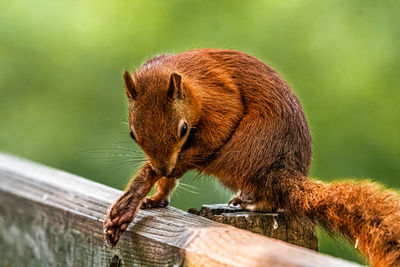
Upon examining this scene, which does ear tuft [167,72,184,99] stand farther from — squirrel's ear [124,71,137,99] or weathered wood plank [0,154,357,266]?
weathered wood plank [0,154,357,266]

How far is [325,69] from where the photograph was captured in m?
3.37

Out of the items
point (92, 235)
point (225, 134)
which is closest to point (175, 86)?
point (225, 134)

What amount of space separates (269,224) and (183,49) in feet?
5.72

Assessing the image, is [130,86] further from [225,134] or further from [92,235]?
[92,235]

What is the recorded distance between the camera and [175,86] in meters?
2.31

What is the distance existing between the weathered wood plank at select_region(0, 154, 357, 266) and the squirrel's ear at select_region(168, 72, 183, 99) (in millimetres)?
382

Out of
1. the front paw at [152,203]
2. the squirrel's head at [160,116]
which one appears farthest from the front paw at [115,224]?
the squirrel's head at [160,116]

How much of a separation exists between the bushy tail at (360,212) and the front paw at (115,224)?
0.44 m

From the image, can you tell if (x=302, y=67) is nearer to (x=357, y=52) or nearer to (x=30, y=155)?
(x=357, y=52)

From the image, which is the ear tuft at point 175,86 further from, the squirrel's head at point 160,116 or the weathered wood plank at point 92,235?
the weathered wood plank at point 92,235

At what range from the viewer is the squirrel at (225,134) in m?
2.02

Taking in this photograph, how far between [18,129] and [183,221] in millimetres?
2572

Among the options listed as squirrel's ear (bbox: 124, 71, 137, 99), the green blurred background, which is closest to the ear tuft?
squirrel's ear (bbox: 124, 71, 137, 99)

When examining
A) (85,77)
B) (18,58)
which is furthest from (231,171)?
(18,58)
